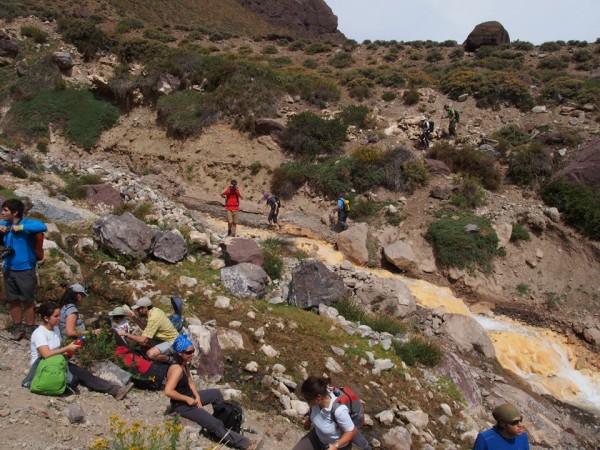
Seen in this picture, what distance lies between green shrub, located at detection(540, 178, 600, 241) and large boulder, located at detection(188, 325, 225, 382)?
13.9 meters

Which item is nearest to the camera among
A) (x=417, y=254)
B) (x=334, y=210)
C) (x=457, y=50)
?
(x=417, y=254)

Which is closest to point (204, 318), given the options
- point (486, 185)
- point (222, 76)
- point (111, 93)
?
point (486, 185)

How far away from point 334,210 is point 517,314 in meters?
7.21

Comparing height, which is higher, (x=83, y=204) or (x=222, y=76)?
(x=222, y=76)

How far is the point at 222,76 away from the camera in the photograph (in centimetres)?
2323

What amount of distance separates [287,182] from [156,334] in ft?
43.0

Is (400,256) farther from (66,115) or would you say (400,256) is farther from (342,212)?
(66,115)

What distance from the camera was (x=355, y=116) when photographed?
21125 mm

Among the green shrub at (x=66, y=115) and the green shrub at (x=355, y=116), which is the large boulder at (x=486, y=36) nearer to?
the green shrub at (x=355, y=116)

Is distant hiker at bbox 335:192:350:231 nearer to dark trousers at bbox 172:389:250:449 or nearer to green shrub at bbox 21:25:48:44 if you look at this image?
dark trousers at bbox 172:389:250:449

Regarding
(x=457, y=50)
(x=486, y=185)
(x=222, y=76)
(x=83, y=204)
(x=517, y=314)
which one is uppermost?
(x=457, y=50)

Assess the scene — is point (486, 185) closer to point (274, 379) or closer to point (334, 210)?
point (334, 210)

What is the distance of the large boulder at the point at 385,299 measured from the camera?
36.9ft

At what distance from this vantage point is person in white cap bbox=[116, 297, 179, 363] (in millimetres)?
5812
